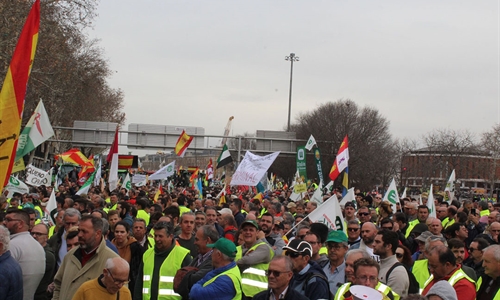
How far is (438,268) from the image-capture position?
6512 mm

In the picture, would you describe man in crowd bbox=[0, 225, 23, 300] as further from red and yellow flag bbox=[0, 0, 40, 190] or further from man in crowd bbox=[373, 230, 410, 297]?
man in crowd bbox=[373, 230, 410, 297]

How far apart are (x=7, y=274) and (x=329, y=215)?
490 centimetres

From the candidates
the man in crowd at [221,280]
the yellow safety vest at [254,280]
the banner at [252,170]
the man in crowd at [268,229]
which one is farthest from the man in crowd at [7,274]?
the banner at [252,170]

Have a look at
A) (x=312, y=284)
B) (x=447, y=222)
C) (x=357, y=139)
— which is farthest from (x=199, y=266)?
(x=357, y=139)

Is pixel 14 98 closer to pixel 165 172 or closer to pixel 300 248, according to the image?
pixel 300 248

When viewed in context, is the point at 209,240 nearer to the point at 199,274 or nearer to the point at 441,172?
the point at 199,274

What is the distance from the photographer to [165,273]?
23.9 ft

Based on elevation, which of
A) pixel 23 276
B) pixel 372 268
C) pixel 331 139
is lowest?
pixel 23 276

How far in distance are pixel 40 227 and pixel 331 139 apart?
181ft

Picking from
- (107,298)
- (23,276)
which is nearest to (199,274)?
(107,298)

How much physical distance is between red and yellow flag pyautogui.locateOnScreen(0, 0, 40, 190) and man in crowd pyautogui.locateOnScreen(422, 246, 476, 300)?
4.16 metres

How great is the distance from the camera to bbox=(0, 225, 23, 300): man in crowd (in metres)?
6.15

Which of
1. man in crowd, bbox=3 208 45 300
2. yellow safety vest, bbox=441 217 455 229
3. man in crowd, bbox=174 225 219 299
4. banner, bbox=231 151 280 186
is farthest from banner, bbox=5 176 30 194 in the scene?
man in crowd, bbox=174 225 219 299

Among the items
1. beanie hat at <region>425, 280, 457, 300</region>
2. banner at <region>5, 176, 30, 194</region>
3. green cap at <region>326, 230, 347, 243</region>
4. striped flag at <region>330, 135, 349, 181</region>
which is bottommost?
beanie hat at <region>425, 280, 457, 300</region>
